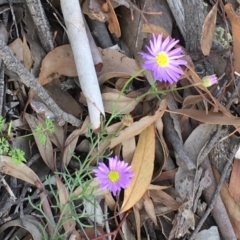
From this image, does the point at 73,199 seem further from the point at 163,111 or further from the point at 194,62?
the point at 194,62

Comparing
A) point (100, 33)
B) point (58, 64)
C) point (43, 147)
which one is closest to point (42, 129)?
point (43, 147)

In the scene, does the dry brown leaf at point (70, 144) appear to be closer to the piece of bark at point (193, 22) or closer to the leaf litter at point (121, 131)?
the leaf litter at point (121, 131)

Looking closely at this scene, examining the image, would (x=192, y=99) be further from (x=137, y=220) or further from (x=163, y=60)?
(x=137, y=220)

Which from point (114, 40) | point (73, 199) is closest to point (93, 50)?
point (114, 40)

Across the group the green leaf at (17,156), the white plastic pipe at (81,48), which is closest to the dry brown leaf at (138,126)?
the white plastic pipe at (81,48)

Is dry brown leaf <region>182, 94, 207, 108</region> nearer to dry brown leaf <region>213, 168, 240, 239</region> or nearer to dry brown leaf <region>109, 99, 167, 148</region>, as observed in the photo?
dry brown leaf <region>109, 99, 167, 148</region>

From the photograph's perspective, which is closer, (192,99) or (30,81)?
(30,81)
